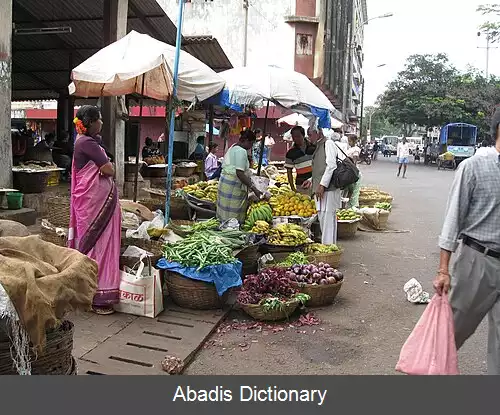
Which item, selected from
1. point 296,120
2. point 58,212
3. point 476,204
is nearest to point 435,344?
point 476,204

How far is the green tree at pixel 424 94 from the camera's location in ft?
130

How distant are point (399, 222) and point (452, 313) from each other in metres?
9.06

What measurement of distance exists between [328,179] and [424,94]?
38.1 metres

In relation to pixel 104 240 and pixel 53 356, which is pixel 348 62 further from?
pixel 53 356

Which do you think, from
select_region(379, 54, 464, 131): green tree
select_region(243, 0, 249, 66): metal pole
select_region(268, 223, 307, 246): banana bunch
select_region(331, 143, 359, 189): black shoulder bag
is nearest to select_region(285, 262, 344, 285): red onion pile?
select_region(268, 223, 307, 246): banana bunch

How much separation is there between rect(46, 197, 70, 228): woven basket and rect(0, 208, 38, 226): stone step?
102cm

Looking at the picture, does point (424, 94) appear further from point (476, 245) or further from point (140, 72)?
point (476, 245)

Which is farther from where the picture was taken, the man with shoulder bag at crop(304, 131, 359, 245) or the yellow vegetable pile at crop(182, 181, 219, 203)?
the yellow vegetable pile at crop(182, 181, 219, 203)

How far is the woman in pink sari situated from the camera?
4.45 metres

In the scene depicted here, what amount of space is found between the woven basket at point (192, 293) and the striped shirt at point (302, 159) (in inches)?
145

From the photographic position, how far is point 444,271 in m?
2.97

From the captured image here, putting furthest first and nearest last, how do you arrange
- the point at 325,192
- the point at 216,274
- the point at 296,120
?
the point at 296,120 < the point at 325,192 < the point at 216,274

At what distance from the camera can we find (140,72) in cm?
532

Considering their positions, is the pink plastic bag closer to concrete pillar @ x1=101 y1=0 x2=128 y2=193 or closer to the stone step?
the stone step
